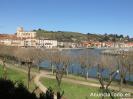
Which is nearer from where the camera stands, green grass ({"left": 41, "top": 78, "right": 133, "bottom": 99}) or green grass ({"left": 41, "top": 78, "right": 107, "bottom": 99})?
green grass ({"left": 41, "top": 78, "right": 133, "bottom": 99})

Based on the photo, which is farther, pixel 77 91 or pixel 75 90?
pixel 75 90

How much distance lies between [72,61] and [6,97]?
91.0 meters

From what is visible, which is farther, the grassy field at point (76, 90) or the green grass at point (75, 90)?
the green grass at point (75, 90)

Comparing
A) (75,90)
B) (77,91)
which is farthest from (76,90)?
(77,91)

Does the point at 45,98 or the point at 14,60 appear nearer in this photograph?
the point at 45,98

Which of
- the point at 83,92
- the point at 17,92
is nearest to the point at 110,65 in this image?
the point at 83,92

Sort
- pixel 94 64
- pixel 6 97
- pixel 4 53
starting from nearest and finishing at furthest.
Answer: pixel 6 97, pixel 94 64, pixel 4 53

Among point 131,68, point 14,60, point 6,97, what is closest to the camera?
point 6,97

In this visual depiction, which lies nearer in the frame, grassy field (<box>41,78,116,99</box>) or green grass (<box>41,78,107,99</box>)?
grassy field (<box>41,78,116,99</box>)

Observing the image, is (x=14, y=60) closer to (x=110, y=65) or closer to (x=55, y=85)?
(x=110, y=65)

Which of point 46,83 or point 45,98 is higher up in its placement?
point 45,98

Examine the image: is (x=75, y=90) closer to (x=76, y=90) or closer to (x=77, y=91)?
(x=76, y=90)

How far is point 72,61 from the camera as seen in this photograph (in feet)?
362

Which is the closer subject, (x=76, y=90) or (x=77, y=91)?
(x=77, y=91)
